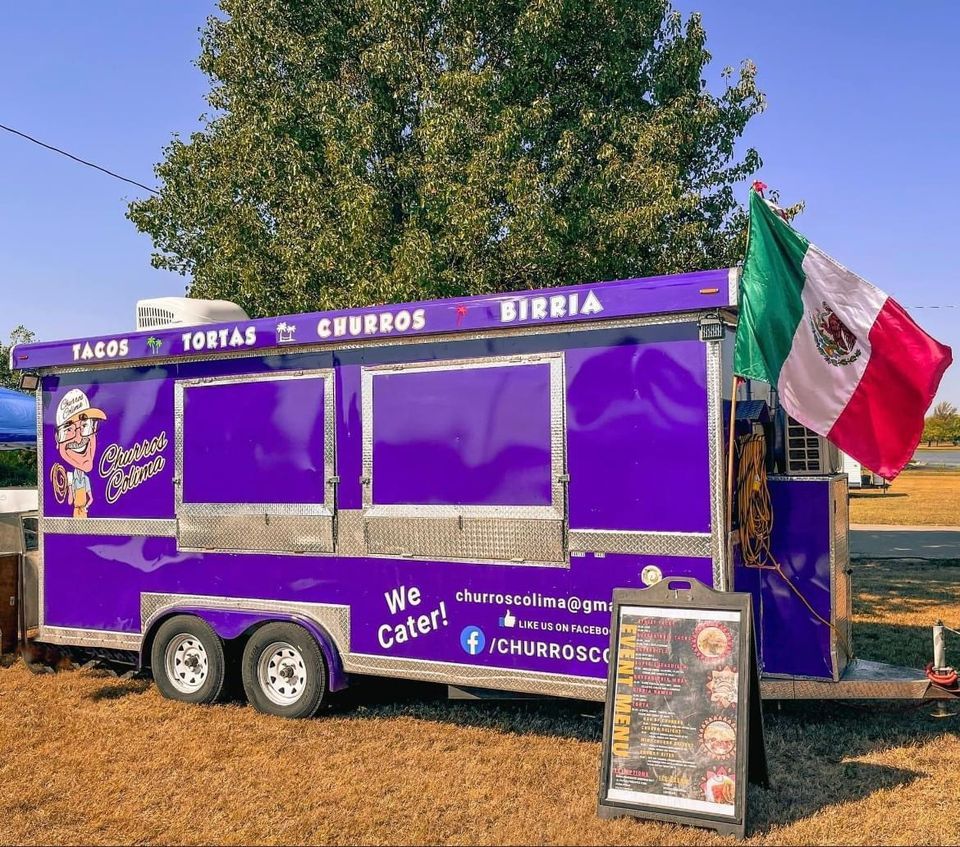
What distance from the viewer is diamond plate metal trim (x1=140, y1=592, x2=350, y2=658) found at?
21.6ft

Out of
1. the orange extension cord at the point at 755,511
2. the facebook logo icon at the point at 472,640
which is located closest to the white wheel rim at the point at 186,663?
the facebook logo icon at the point at 472,640

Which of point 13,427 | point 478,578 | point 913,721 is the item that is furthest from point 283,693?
point 13,427

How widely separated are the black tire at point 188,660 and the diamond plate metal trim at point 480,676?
1146 millimetres

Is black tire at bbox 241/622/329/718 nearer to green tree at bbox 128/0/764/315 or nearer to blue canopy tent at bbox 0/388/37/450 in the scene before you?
green tree at bbox 128/0/764/315

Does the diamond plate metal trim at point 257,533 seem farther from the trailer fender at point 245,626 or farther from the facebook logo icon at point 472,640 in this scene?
the facebook logo icon at point 472,640

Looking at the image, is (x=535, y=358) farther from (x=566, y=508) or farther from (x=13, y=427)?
(x=13, y=427)

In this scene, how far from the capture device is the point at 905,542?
18.4m

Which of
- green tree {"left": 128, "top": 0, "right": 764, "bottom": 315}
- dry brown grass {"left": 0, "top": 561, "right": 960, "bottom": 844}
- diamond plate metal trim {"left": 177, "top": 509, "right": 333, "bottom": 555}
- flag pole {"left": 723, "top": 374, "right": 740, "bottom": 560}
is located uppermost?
green tree {"left": 128, "top": 0, "right": 764, "bottom": 315}

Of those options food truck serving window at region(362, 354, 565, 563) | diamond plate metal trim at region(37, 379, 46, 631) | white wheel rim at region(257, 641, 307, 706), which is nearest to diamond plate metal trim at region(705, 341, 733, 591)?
food truck serving window at region(362, 354, 565, 563)

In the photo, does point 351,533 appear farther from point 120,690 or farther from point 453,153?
point 453,153

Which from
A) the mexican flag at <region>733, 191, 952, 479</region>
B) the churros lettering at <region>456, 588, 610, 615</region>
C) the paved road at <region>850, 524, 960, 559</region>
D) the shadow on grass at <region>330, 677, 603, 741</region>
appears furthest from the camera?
the paved road at <region>850, 524, 960, 559</region>

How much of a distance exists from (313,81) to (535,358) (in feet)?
27.8

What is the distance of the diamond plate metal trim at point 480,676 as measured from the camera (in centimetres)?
571

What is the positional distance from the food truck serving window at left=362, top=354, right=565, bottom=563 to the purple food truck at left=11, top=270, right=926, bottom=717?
2 cm
